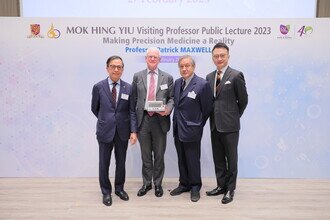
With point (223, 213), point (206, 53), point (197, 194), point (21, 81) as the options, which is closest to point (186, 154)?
point (197, 194)

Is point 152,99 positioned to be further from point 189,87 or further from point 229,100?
point 229,100

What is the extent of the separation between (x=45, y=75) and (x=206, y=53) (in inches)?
75.0

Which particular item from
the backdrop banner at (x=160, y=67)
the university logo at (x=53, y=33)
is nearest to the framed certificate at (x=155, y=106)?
the backdrop banner at (x=160, y=67)

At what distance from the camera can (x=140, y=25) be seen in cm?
391

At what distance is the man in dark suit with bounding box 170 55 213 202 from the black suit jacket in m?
0.10

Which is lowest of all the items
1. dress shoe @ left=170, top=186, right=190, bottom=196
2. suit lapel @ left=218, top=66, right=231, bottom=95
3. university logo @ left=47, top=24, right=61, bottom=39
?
dress shoe @ left=170, top=186, right=190, bottom=196

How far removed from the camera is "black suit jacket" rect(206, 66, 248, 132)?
3260 millimetres

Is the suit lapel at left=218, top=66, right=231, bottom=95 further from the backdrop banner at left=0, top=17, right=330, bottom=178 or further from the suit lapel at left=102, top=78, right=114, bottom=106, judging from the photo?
the suit lapel at left=102, top=78, right=114, bottom=106

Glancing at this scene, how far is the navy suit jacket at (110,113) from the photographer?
3.22 meters

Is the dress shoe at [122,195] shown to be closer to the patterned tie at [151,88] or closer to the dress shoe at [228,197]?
the patterned tie at [151,88]

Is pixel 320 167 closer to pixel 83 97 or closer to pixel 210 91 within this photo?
pixel 210 91

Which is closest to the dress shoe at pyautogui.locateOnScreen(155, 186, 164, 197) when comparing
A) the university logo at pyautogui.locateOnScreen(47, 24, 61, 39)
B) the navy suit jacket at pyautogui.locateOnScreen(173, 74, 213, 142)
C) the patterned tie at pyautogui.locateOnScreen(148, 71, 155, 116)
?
the navy suit jacket at pyautogui.locateOnScreen(173, 74, 213, 142)

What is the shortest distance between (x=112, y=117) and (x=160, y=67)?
1.04 metres

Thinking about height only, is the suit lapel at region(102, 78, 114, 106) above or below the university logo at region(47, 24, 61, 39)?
below
